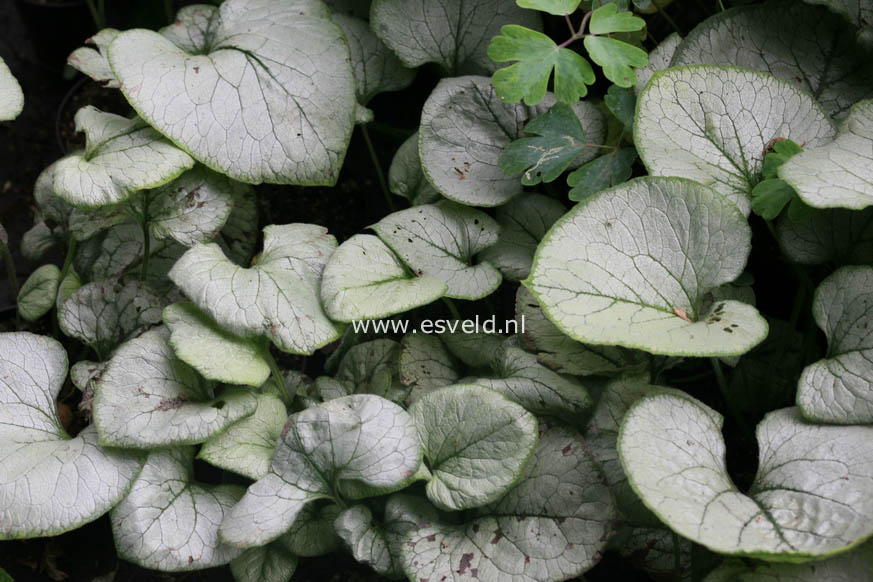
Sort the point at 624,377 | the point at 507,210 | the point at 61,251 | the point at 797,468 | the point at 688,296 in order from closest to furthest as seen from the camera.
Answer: the point at 797,468 → the point at 688,296 → the point at 624,377 → the point at 507,210 → the point at 61,251

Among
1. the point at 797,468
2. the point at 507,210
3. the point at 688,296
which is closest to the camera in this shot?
the point at 797,468

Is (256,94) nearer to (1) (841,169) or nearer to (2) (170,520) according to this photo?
(2) (170,520)

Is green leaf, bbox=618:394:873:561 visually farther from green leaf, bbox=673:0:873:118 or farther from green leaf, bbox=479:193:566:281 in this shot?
green leaf, bbox=673:0:873:118

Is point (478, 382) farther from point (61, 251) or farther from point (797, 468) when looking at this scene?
point (61, 251)

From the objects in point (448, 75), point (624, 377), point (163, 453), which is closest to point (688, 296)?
point (624, 377)

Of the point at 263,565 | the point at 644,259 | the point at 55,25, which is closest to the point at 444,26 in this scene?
the point at 644,259
